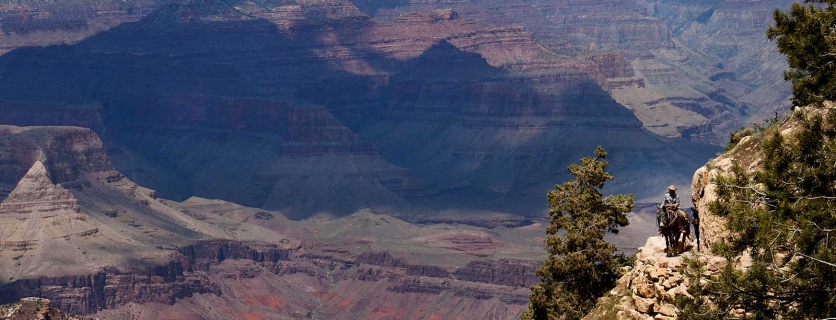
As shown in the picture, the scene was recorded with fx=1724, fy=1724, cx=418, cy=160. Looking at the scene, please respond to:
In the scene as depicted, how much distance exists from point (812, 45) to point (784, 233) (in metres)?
4.93

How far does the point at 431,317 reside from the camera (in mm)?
193000

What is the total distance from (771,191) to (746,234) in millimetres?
1064

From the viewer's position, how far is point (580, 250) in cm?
5056

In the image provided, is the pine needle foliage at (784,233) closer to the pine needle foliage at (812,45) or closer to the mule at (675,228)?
the pine needle foliage at (812,45)

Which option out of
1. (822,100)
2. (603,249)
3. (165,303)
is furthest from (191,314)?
(822,100)

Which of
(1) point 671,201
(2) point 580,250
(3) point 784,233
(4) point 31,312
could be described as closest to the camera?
(3) point 784,233

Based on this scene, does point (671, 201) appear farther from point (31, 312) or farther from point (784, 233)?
point (31, 312)

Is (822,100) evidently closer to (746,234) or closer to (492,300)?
(746,234)

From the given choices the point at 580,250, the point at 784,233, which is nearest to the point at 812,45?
the point at 784,233

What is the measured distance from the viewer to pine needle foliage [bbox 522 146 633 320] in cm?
4956

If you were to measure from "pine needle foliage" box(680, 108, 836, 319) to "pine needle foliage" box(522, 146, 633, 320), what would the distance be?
39.8 feet

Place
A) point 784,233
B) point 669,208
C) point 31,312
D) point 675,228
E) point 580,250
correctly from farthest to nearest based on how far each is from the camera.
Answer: point 31,312 → point 580,250 → point 669,208 → point 675,228 → point 784,233

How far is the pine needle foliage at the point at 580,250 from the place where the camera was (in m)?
49.6

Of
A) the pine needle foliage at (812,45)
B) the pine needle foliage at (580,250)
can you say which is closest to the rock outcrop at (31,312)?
the pine needle foliage at (580,250)
